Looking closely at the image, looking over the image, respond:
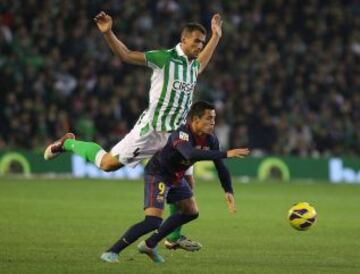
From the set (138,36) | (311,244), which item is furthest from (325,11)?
(311,244)

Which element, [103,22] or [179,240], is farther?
[179,240]

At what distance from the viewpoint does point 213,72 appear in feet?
92.9

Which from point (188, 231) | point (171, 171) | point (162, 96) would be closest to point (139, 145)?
point (162, 96)

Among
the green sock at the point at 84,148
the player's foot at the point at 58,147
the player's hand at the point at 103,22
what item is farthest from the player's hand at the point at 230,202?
the player's foot at the point at 58,147

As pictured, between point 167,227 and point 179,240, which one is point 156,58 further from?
point 179,240

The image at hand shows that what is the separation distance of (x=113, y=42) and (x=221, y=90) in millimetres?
17892

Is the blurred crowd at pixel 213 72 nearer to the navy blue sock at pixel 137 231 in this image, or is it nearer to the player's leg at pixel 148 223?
the player's leg at pixel 148 223

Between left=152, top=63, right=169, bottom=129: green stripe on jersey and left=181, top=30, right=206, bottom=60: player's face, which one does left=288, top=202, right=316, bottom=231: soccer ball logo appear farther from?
left=181, top=30, right=206, bottom=60: player's face

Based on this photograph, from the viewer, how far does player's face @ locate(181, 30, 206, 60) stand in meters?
10.5

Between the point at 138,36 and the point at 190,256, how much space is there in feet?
57.4

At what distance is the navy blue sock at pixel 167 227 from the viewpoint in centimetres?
999

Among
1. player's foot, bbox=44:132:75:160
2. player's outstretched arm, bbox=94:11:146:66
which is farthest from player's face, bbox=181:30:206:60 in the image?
player's foot, bbox=44:132:75:160

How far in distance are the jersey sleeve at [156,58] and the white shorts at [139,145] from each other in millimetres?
728

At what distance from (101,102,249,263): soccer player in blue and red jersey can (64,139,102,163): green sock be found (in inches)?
55.0
